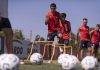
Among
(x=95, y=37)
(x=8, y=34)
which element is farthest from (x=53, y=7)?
(x=95, y=37)

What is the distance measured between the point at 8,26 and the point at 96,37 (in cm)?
1007

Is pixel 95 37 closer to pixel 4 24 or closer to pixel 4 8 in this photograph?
pixel 4 8

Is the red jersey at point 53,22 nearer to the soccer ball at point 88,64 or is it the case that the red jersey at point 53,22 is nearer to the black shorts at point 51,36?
the black shorts at point 51,36

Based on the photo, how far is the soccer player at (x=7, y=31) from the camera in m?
8.79

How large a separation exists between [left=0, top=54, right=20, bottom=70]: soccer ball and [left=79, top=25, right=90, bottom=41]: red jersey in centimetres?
967

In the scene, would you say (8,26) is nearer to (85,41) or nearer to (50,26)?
(50,26)

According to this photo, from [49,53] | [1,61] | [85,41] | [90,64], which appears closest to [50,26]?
[49,53]

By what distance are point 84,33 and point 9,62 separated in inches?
390

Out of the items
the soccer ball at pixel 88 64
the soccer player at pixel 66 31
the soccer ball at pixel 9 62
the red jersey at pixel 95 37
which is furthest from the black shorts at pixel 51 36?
the soccer ball at pixel 9 62

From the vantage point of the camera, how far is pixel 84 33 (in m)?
16.9

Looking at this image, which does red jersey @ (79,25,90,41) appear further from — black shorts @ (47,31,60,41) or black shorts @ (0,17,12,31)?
black shorts @ (0,17,12,31)

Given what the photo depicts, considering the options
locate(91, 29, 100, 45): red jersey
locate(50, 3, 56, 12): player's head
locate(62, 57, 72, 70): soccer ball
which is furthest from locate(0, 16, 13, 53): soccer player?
locate(91, 29, 100, 45): red jersey

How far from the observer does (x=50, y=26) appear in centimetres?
1378

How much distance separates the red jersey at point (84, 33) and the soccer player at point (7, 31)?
816 cm
